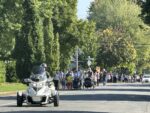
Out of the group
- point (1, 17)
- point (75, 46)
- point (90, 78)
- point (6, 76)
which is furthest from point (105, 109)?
point (75, 46)

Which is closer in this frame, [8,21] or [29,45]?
[8,21]

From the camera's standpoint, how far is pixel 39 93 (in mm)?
28766

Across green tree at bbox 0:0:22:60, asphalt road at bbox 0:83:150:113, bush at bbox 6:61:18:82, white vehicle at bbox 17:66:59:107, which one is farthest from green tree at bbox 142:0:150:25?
bush at bbox 6:61:18:82

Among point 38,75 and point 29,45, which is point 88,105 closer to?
point 38,75

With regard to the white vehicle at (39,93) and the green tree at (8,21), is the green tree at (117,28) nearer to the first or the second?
the green tree at (8,21)

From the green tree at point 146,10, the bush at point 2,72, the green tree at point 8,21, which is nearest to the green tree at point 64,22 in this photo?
the bush at point 2,72

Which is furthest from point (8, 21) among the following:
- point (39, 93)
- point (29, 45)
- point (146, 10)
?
point (39, 93)

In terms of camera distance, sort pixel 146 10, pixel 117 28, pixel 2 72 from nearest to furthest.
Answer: pixel 146 10, pixel 2 72, pixel 117 28

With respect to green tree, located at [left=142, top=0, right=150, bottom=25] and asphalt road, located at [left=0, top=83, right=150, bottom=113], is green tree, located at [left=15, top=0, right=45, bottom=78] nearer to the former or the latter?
green tree, located at [left=142, top=0, right=150, bottom=25]

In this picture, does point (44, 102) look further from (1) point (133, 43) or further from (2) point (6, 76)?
(1) point (133, 43)

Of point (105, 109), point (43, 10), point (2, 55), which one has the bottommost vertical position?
point (105, 109)

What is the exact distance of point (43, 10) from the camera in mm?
63906

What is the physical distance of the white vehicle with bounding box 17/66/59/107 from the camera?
28859mm

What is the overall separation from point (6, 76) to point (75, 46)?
639 inches
